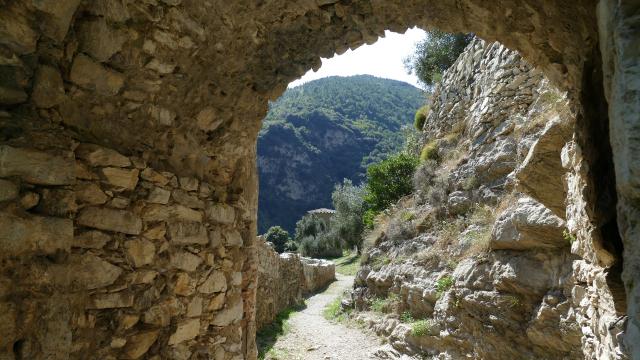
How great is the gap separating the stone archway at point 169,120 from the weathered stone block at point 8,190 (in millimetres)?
17

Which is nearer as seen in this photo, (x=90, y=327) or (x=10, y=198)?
(x=10, y=198)

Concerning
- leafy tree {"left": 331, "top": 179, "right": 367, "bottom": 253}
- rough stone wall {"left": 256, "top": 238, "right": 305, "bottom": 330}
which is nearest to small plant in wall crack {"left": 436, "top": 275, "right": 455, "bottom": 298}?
rough stone wall {"left": 256, "top": 238, "right": 305, "bottom": 330}

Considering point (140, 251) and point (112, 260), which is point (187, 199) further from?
point (112, 260)

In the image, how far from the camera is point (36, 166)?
2035mm

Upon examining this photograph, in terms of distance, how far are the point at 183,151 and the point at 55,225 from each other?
1136mm

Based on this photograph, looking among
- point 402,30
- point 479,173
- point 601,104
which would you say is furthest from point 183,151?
point 479,173

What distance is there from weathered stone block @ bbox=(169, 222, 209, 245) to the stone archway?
0.02 m

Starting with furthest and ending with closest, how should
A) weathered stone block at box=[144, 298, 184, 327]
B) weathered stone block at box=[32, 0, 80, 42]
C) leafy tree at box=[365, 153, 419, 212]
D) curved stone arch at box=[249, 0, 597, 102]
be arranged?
leafy tree at box=[365, 153, 419, 212] < weathered stone block at box=[144, 298, 184, 327] < curved stone arch at box=[249, 0, 597, 102] < weathered stone block at box=[32, 0, 80, 42]

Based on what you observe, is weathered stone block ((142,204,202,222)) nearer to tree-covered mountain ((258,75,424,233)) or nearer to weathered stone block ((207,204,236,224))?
weathered stone block ((207,204,236,224))

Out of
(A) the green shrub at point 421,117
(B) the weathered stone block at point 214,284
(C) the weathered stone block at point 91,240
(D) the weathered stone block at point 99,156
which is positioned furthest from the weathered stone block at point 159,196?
(A) the green shrub at point 421,117

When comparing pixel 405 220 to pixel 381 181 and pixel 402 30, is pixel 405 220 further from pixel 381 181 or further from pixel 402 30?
pixel 402 30

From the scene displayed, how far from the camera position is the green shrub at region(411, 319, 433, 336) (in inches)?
283

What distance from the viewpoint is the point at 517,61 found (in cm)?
995

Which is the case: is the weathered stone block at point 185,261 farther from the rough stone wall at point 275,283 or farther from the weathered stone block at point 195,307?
the rough stone wall at point 275,283
